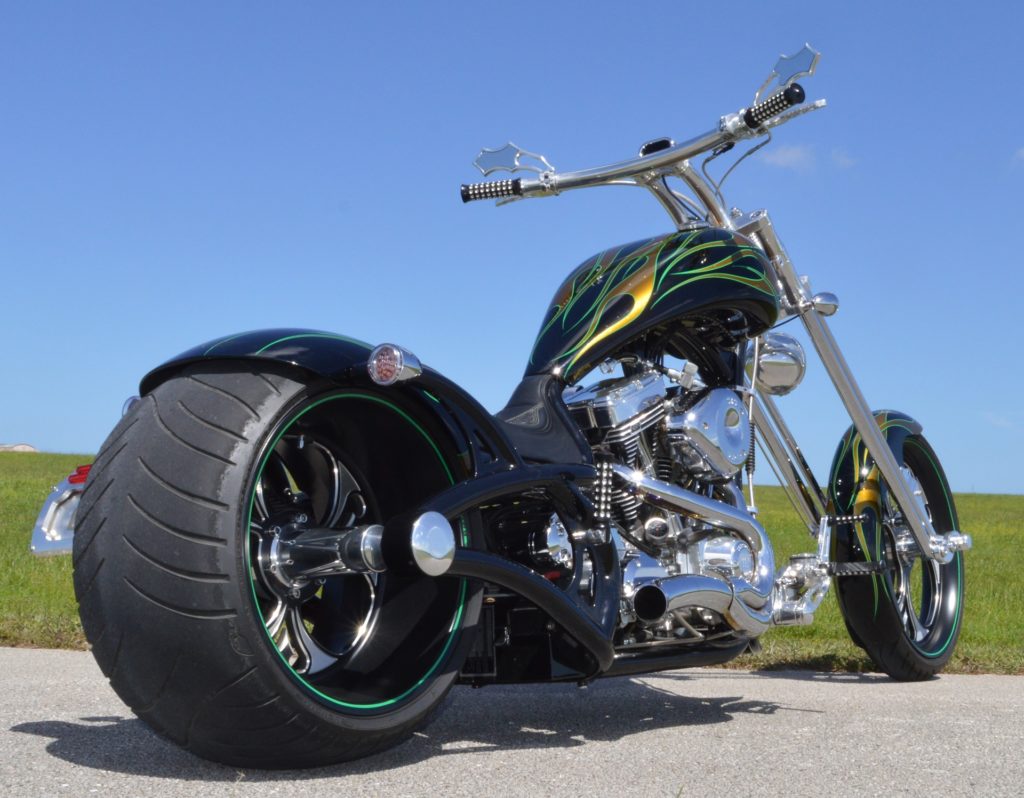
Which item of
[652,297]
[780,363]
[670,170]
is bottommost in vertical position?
[780,363]

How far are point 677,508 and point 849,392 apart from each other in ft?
5.46

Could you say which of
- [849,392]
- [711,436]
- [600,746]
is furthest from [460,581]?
[849,392]

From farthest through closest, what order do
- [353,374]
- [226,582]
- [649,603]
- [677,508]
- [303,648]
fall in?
[677,508]
[649,603]
[303,648]
[353,374]
[226,582]

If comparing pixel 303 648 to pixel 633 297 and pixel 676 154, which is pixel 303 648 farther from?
pixel 676 154

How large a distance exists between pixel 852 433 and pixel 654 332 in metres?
1.66

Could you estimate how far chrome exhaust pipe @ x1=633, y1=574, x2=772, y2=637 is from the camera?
133 inches

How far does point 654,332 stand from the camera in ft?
13.0

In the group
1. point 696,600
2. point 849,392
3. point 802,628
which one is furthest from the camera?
point 802,628

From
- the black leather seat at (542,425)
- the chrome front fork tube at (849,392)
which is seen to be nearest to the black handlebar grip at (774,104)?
the chrome front fork tube at (849,392)

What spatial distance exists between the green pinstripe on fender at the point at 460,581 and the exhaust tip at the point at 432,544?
367 mm

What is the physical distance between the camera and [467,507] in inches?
113

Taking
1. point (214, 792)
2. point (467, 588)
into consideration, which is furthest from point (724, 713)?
point (214, 792)

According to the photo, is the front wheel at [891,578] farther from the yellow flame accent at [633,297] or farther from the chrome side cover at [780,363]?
the yellow flame accent at [633,297]

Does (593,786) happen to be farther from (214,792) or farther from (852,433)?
(852,433)
